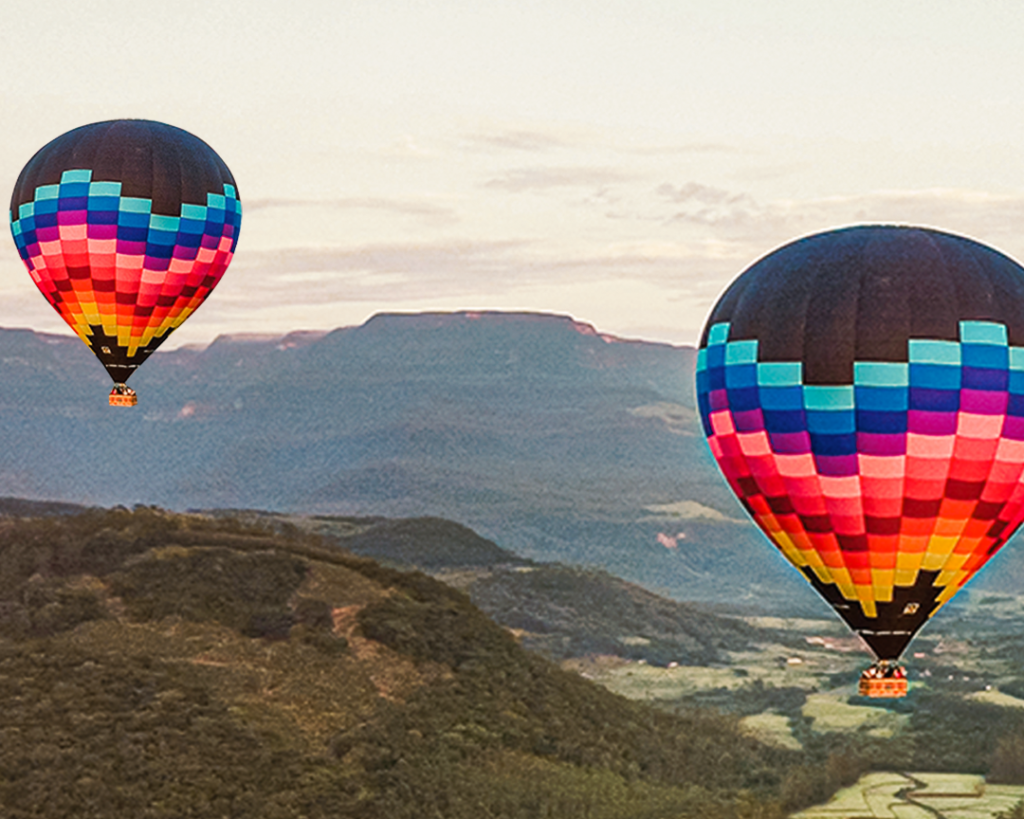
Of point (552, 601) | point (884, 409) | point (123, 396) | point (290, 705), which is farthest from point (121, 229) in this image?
point (552, 601)

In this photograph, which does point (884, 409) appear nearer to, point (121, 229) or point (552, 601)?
point (121, 229)

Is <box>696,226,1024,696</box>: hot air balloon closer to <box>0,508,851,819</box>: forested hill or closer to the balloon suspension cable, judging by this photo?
<box>0,508,851,819</box>: forested hill

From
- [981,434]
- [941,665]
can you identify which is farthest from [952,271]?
[941,665]

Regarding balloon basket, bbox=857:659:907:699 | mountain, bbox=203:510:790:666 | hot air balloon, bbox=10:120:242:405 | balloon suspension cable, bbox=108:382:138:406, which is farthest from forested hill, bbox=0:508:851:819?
mountain, bbox=203:510:790:666

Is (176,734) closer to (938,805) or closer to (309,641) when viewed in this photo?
(309,641)

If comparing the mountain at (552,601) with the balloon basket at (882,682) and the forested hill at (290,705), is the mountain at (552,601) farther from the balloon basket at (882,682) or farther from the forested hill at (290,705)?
the balloon basket at (882,682)

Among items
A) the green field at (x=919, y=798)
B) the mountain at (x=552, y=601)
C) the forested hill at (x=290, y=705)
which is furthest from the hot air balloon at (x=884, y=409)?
the mountain at (x=552, y=601)
